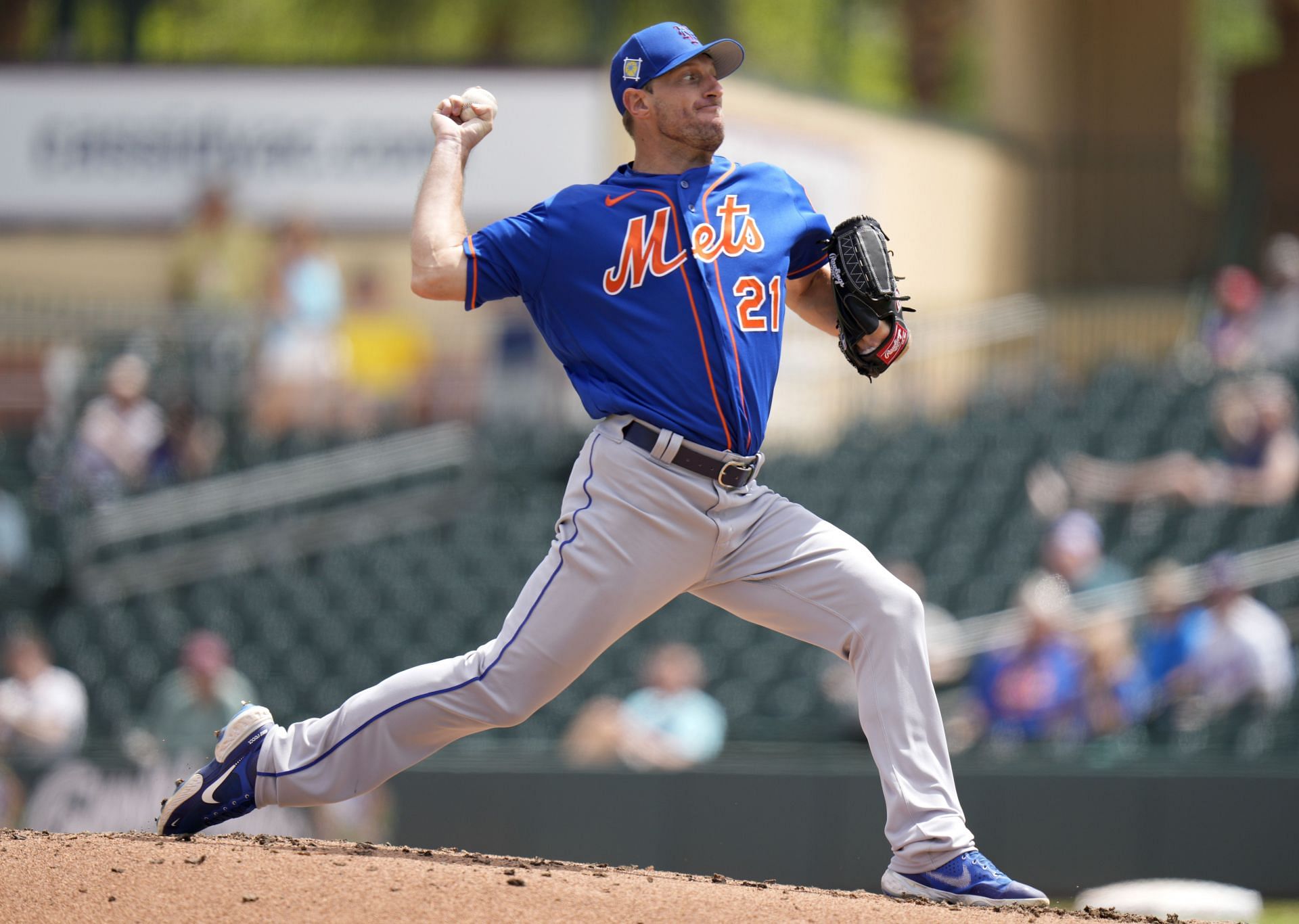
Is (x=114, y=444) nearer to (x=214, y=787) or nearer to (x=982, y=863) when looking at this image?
(x=214, y=787)

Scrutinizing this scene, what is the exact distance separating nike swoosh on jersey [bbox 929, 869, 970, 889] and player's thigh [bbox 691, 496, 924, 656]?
0.53 m

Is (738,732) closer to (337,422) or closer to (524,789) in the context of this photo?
(524,789)

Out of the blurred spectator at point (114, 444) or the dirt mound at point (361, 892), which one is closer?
the dirt mound at point (361, 892)

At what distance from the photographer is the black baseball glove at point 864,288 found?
4.19 meters

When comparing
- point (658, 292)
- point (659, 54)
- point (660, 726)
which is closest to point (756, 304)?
point (658, 292)

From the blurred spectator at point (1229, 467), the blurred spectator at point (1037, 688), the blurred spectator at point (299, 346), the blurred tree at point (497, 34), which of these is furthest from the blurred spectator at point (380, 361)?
the blurred spectator at point (1037, 688)

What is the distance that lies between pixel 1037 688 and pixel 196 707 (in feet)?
13.7

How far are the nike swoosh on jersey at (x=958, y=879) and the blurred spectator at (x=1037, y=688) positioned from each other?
447cm

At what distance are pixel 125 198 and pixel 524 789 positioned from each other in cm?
757

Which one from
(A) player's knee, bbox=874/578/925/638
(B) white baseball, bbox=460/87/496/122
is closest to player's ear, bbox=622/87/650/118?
(B) white baseball, bbox=460/87/496/122

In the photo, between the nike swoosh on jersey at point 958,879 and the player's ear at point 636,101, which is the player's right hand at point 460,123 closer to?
the player's ear at point 636,101

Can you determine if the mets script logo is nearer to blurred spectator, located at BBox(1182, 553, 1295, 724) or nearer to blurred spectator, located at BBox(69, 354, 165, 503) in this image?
blurred spectator, located at BBox(1182, 553, 1295, 724)

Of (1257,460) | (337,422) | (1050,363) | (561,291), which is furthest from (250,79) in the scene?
(561,291)

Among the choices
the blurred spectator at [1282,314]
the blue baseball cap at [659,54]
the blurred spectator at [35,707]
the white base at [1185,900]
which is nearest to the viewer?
the blue baseball cap at [659,54]
